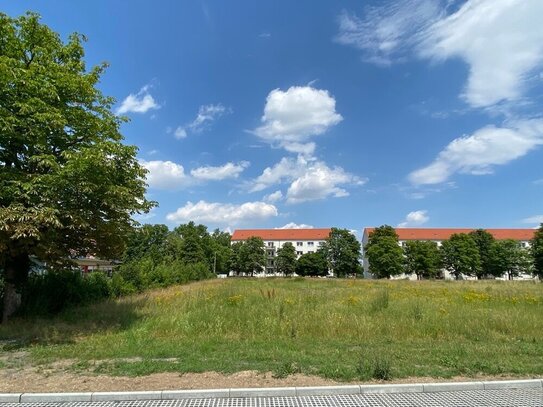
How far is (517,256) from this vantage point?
79375 millimetres

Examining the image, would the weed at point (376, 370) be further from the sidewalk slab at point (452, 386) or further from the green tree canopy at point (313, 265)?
the green tree canopy at point (313, 265)

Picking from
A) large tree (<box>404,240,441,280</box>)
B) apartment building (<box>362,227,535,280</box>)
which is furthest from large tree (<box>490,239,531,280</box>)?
Answer: apartment building (<box>362,227,535,280</box>)

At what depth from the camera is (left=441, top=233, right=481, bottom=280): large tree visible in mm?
77375

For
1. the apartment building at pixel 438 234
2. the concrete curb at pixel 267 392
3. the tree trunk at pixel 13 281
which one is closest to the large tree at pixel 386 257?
the apartment building at pixel 438 234

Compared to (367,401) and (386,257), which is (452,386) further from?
(386,257)

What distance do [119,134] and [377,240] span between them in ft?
233

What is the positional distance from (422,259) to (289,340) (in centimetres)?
7543

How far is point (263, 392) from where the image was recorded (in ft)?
19.7

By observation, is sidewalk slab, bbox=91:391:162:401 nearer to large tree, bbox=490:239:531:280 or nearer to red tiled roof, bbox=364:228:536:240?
large tree, bbox=490:239:531:280

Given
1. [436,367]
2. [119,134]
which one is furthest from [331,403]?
[119,134]

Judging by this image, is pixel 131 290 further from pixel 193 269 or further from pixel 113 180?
pixel 193 269

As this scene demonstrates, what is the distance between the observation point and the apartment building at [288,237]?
12775cm

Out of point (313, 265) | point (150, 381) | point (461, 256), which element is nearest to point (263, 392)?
point (150, 381)

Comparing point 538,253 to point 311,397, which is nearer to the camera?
point 311,397
